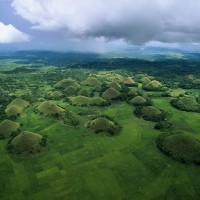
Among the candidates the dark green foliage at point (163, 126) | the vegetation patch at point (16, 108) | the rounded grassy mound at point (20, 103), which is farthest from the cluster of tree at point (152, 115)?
the rounded grassy mound at point (20, 103)

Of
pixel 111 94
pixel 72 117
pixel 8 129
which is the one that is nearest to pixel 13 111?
pixel 8 129

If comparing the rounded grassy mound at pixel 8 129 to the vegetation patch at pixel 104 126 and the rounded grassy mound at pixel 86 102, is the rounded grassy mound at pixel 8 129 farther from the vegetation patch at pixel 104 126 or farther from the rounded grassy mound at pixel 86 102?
the rounded grassy mound at pixel 86 102

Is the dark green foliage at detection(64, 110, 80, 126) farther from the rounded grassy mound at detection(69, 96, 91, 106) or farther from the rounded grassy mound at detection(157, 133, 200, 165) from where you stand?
the rounded grassy mound at detection(157, 133, 200, 165)

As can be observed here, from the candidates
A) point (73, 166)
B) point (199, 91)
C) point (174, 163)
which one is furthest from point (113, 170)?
point (199, 91)

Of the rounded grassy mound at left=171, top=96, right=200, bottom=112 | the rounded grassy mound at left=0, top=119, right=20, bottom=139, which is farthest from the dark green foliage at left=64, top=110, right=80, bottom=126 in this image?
the rounded grassy mound at left=171, top=96, right=200, bottom=112

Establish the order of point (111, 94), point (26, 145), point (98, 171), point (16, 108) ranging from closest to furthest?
point (98, 171)
point (26, 145)
point (16, 108)
point (111, 94)

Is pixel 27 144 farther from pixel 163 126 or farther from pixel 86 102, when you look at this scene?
pixel 86 102
